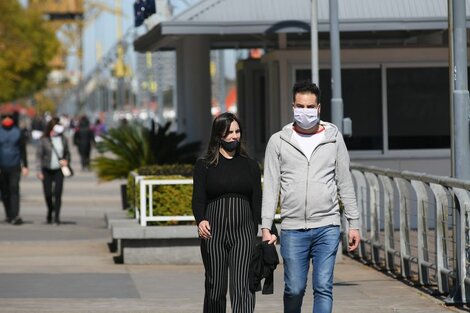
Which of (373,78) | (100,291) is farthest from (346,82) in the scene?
(100,291)

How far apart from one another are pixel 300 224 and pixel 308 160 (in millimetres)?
392

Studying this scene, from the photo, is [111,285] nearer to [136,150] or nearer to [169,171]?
[169,171]

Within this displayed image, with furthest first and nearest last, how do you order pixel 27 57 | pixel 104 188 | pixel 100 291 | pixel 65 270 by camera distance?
pixel 27 57, pixel 104 188, pixel 65 270, pixel 100 291

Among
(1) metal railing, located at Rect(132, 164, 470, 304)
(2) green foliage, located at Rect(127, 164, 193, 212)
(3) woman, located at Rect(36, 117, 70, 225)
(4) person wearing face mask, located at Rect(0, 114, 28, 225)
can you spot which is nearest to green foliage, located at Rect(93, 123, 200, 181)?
(3) woman, located at Rect(36, 117, 70, 225)

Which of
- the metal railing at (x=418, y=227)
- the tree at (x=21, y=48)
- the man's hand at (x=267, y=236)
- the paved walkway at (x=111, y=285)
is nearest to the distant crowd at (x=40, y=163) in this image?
→ the paved walkway at (x=111, y=285)

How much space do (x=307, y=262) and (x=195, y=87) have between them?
624 inches

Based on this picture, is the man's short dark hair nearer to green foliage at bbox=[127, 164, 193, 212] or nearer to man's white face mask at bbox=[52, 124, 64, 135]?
green foliage at bbox=[127, 164, 193, 212]

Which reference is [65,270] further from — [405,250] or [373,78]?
[373,78]

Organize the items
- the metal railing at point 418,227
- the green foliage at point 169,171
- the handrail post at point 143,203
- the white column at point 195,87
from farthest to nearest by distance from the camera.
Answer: the white column at point 195,87 → the green foliage at point 169,171 → the handrail post at point 143,203 → the metal railing at point 418,227

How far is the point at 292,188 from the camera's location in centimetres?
877

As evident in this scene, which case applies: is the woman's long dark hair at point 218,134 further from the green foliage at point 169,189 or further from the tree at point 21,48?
the tree at point 21,48

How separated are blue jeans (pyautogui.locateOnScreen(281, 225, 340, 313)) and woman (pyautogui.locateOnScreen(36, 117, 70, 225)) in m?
13.5

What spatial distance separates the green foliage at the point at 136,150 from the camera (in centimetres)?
2141

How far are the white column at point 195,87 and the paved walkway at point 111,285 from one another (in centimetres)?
474
